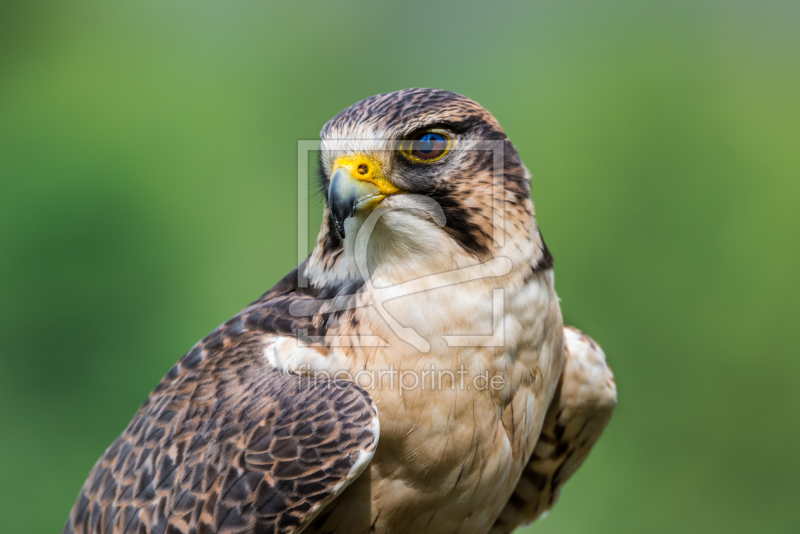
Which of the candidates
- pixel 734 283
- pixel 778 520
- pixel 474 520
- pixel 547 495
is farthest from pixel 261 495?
pixel 778 520

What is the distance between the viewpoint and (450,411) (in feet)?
5.68

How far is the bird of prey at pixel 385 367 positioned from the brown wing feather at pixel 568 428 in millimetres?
378

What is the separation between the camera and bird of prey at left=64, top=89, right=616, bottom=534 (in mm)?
1647

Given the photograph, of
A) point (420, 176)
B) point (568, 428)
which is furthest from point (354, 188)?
point (568, 428)

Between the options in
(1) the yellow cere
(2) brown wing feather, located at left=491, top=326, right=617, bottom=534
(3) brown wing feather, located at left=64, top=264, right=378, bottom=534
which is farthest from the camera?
(2) brown wing feather, located at left=491, top=326, right=617, bottom=534

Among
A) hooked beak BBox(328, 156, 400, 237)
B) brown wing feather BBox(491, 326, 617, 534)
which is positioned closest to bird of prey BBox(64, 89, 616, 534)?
hooked beak BBox(328, 156, 400, 237)

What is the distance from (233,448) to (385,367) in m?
0.43

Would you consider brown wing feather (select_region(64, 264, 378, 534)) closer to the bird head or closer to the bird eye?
the bird head

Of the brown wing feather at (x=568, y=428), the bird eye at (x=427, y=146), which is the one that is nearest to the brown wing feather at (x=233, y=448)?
the bird eye at (x=427, y=146)

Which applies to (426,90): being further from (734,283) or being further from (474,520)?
(734,283)

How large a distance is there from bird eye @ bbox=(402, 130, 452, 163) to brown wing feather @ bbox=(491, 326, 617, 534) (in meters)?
0.88

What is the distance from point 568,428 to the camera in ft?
7.70

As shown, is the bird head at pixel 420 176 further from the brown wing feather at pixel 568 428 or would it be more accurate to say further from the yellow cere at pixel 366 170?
the brown wing feather at pixel 568 428

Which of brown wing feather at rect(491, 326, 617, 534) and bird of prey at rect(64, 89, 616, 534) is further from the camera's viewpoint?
brown wing feather at rect(491, 326, 617, 534)
